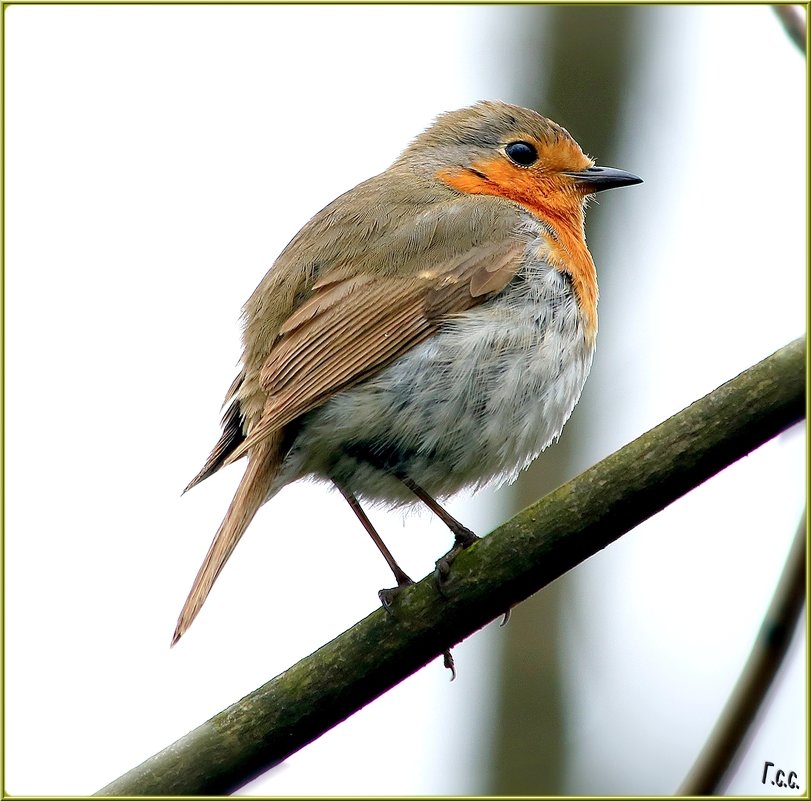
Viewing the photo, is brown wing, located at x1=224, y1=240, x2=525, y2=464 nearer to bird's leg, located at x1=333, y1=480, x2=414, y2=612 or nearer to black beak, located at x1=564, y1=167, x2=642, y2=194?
bird's leg, located at x1=333, y1=480, x2=414, y2=612

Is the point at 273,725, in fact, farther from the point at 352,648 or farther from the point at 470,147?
the point at 470,147

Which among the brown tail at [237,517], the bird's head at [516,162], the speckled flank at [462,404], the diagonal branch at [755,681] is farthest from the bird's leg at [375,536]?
the diagonal branch at [755,681]

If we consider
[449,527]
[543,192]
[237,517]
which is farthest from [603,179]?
[237,517]

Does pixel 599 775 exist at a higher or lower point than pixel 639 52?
lower

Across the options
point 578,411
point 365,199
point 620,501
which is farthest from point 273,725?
point 578,411

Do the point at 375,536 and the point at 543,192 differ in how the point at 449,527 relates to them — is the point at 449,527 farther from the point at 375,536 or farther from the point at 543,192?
the point at 543,192

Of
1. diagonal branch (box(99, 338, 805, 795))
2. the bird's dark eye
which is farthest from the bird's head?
diagonal branch (box(99, 338, 805, 795))
